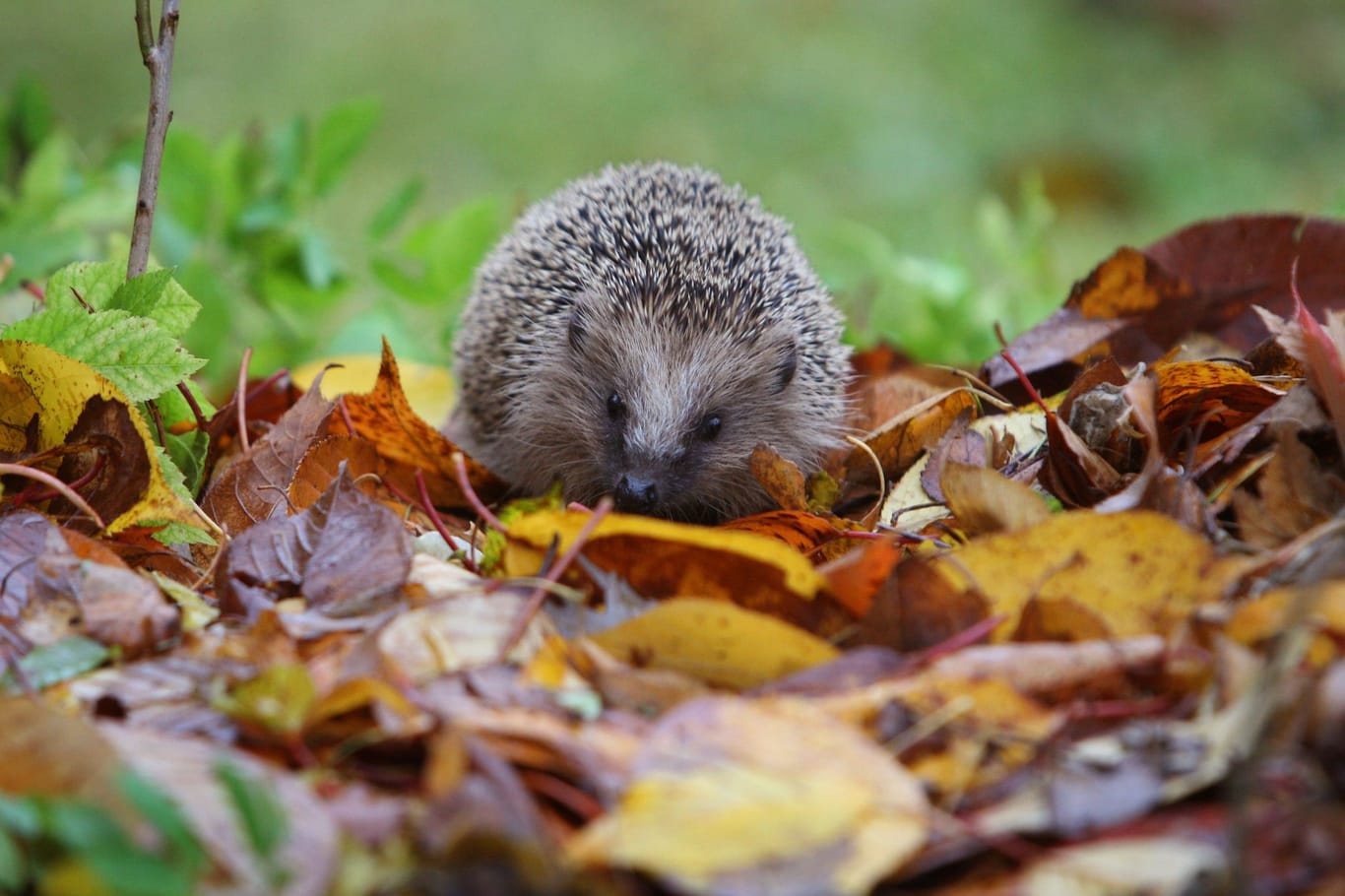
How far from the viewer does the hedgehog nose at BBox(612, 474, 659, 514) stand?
111 inches

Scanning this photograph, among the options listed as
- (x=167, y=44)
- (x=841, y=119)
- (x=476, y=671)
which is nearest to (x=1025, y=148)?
(x=841, y=119)

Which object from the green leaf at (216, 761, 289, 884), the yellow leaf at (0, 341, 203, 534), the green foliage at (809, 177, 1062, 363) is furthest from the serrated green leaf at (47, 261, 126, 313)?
the green foliage at (809, 177, 1062, 363)

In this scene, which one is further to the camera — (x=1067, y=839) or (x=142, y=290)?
(x=142, y=290)

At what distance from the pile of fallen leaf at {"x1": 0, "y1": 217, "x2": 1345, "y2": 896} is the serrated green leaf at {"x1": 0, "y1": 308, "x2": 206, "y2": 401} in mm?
76

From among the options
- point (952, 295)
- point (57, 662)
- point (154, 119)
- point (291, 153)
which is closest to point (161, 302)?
point (154, 119)

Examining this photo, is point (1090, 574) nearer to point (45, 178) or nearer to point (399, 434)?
point (399, 434)

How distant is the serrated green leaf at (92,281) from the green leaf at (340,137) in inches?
64.3

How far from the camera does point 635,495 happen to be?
9.25ft

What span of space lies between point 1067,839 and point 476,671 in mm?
726

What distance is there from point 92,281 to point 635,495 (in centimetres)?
120

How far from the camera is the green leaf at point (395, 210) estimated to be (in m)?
3.68

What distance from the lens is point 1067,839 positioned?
1.32 m

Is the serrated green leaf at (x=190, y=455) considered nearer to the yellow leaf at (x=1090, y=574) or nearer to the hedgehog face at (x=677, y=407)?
the hedgehog face at (x=677, y=407)

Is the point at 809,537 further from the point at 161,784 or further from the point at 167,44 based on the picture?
the point at 167,44
